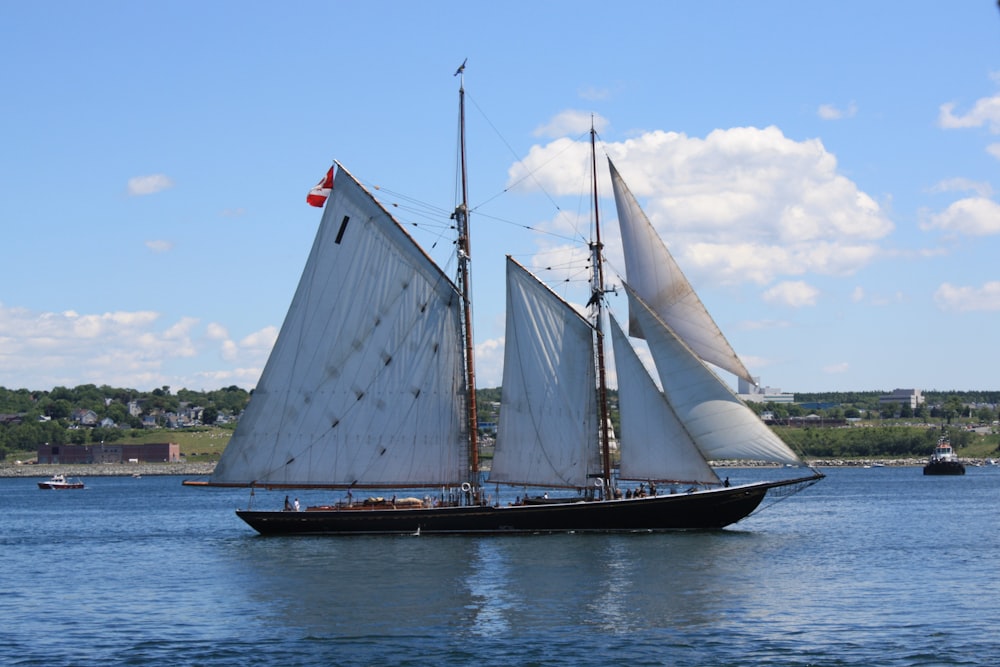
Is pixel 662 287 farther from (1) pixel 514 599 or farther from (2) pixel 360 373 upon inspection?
(1) pixel 514 599

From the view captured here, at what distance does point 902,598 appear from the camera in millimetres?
48594

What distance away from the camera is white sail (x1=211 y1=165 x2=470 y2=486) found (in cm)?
7225

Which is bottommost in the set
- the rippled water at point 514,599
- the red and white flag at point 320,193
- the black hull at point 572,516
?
the rippled water at point 514,599

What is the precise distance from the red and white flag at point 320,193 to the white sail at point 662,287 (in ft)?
51.3

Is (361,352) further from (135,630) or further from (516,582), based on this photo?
(135,630)

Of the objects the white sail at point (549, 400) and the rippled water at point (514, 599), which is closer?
the rippled water at point (514, 599)

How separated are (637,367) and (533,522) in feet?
33.2

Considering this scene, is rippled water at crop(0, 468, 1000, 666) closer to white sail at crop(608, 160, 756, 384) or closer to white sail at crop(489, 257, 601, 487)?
white sail at crop(489, 257, 601, 487)

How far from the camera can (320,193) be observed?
242 feet

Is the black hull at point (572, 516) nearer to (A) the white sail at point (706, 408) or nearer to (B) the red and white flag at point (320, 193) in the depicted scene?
(A) the white sail at point (706, 408)

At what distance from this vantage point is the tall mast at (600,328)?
7150cm

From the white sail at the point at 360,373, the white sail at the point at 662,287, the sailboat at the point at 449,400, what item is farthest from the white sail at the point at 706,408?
the white sail at the point at 360,373

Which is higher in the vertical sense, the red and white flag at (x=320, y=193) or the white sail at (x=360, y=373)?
the red and white flag at (x=320, y=193)

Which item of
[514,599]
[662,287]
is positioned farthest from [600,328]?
[514,599]
